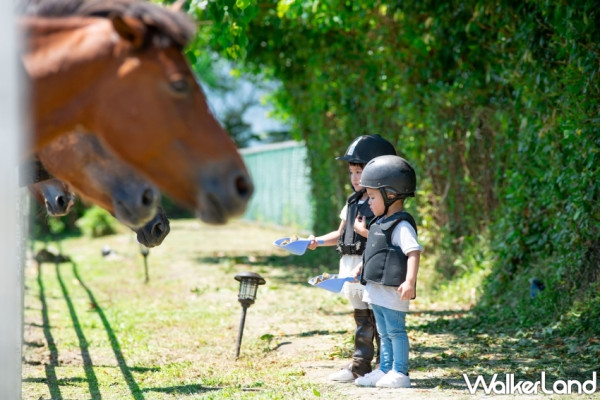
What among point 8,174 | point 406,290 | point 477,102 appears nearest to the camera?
point 8,174

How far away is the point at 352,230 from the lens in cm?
543

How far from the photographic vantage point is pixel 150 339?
23.9 feet

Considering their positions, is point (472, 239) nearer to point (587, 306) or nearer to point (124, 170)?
point (587, 306)

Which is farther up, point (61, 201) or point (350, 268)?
point (61, 201)

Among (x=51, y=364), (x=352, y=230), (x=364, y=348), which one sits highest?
(x=352, y=230)

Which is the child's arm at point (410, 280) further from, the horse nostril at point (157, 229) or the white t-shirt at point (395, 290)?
the horse nostril at point (157, 229)

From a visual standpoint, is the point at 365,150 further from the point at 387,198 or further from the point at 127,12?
the point at 127,12

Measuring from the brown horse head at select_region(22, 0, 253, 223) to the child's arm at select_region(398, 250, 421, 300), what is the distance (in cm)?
230

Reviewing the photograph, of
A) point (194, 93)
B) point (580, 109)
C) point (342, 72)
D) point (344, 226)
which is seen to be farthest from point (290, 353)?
point (342, 72)

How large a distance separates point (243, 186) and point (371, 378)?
2.86 meters

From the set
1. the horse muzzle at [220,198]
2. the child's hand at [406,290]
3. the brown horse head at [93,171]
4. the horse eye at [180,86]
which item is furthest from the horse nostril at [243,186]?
the child's hand at [406,290]

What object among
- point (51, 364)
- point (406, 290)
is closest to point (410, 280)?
point (406, 290)

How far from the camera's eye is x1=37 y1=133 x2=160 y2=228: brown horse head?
10.2 ft

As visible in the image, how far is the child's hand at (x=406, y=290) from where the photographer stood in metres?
4.73
